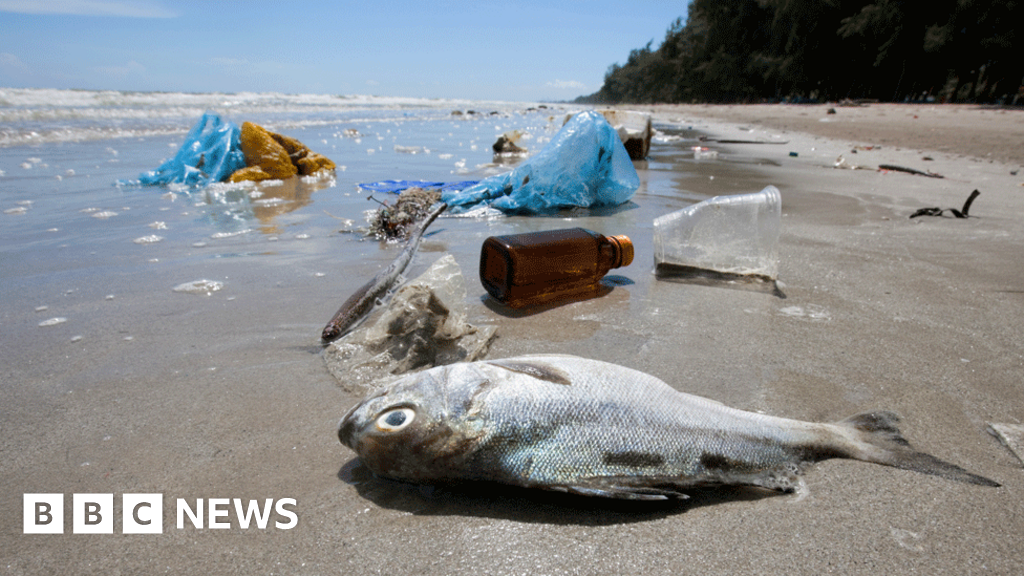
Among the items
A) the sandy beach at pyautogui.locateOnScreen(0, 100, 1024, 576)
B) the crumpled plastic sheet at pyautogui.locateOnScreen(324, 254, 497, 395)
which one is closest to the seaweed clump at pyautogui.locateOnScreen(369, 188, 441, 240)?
the sandy beach at pyautogui.locateOnScreen(0, 100, 1024, 576)

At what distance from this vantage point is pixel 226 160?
21.7 ft

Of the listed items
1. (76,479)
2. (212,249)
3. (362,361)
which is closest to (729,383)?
(362,361)

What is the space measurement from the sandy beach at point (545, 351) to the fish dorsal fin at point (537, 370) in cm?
31

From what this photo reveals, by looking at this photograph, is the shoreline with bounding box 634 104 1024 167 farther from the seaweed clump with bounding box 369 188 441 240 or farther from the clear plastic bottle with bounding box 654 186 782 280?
the seaweed clump with bounding box 369 188 441 240

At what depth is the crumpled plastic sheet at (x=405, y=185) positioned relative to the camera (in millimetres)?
5602

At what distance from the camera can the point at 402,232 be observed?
4.08 metres

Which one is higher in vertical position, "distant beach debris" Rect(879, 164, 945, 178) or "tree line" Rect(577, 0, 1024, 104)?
"tree line" Rect(577, 0, 1024, 104)

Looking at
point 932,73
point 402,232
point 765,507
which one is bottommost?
point 765,507

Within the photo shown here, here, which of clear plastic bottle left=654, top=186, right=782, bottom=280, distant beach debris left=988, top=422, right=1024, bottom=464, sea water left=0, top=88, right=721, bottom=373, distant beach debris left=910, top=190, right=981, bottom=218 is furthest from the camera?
distant beach debris left=910, top=190, right=981, bottom=218

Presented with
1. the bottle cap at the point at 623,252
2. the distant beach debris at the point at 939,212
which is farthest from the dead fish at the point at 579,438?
the distant beach debris at the point at 939,212

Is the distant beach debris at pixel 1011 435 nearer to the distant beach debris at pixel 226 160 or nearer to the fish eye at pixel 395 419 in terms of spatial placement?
the fish eye at pixel 395 419

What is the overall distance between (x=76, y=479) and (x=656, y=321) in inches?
89.0

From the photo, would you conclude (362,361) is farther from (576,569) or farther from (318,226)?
(318,226)

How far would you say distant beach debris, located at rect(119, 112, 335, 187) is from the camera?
253 inches
